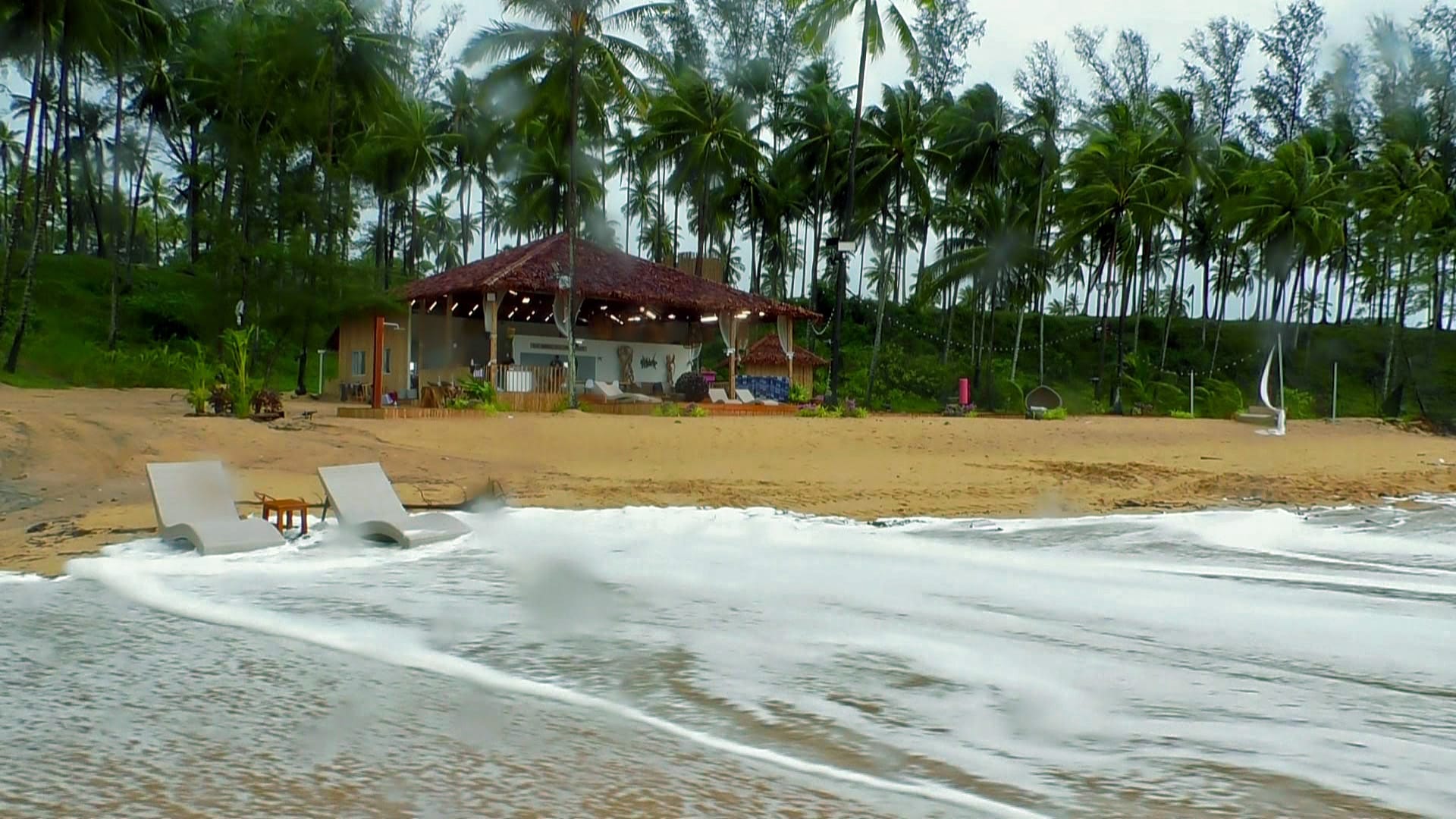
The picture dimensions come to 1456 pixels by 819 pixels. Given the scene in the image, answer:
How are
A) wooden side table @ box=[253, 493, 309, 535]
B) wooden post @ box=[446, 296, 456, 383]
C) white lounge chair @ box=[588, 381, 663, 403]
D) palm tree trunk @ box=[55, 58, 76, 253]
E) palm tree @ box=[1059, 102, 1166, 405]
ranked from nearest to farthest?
wooden side table @ box=[253, 493, 309, 535] < white lounge chair @ box=[588, 381, 663, 403] < wooden post @ box=[446, 296, 456, 383] < palm tree @ box=[1059, 102, 1166, 405] < palm tree trunk @ box=[55, 58, 76, 253]

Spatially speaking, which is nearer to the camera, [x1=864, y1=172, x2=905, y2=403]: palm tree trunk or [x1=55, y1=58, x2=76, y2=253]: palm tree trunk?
[x1=864, y1=172, x2=905, y2=403]: palm tree trunk

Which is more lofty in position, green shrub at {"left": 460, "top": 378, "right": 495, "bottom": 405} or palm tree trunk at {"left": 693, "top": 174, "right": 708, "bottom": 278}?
palm tree trunk at {"left": 693, "top": 174, "right": 708, "bottom": 278}

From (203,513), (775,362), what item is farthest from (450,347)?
(203,513)

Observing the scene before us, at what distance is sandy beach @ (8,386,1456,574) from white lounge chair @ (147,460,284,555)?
20.7 inches

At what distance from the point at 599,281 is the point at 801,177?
553 inches

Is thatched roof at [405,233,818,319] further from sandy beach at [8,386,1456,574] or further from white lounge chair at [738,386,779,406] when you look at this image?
sandy beach at [8,386,1456,574]

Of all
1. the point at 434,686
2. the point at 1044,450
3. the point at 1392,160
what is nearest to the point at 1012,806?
the point at 434,686

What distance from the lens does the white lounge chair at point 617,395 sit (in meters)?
21.1

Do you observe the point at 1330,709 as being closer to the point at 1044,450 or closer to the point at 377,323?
the point at 1044,450

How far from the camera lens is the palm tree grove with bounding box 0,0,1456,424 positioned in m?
24.2

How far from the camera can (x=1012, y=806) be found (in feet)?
10.9

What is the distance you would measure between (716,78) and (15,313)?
23936mm

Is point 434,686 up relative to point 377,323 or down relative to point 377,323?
down

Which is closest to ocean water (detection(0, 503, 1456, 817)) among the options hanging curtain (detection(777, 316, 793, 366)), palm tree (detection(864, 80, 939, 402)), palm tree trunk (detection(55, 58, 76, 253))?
hanging curtain (detection(777, 316, 793, 366))
